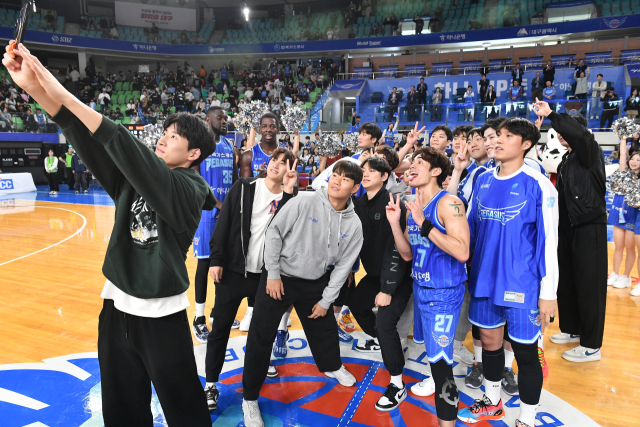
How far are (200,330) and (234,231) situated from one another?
1493 millimetres

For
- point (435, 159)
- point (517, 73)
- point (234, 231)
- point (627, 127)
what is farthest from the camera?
point (517, 73)

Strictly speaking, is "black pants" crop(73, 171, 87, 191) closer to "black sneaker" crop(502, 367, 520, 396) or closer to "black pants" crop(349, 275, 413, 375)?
"black pants" crop(349, 275, 413, 375)

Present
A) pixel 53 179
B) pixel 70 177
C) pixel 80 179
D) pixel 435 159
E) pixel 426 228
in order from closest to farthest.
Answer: pixel 426 228
pixel 435 159
pixel 53 179
pixel 80 179
pixel 70 177

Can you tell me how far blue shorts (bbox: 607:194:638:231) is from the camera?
5.58 metres

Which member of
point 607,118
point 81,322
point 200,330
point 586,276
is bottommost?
point 81,322

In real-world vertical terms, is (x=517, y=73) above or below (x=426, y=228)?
above

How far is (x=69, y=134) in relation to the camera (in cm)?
152

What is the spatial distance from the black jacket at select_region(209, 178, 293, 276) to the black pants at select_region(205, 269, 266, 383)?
9 cm

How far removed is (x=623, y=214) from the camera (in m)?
5.67

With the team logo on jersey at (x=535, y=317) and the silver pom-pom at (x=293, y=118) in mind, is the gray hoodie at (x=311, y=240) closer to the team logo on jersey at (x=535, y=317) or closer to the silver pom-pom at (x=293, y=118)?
the team logo on jersey at (x=535, y=317)

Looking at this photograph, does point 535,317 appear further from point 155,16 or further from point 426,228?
point 155,16

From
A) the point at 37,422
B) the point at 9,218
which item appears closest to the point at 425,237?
the point at 37,422

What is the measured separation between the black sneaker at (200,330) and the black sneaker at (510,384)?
2.75 metres

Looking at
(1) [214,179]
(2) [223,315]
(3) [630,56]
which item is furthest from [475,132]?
(3) [630,56]
